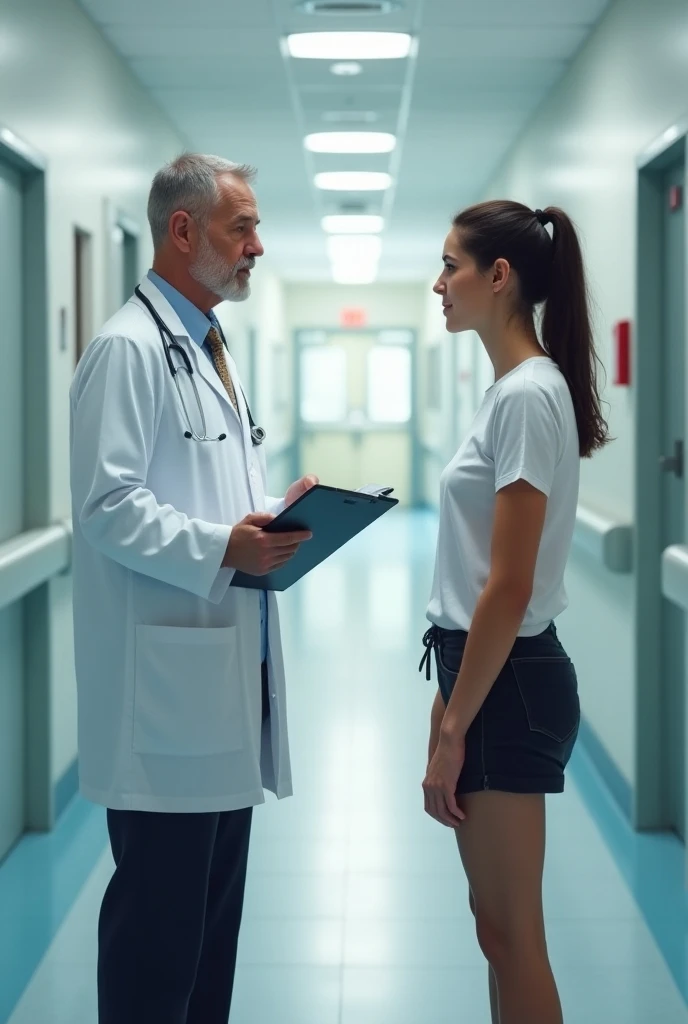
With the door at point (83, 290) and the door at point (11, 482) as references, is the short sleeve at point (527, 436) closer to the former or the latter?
the door at point (11, 482)

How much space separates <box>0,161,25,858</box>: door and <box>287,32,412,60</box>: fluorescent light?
5.54ft

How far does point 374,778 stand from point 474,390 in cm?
599

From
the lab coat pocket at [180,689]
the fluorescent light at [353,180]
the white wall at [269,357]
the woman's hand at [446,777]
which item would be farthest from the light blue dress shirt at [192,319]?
the white wall at [269,357]

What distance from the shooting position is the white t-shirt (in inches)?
69.7

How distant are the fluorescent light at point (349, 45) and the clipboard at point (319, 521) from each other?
131 inches

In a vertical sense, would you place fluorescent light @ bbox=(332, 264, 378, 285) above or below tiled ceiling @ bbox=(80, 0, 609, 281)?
above

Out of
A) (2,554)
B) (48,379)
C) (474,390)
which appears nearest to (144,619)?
(2,554)

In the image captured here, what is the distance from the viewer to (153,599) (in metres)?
1.95

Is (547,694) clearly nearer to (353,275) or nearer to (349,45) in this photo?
(349,45)

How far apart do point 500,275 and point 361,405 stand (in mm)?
14762

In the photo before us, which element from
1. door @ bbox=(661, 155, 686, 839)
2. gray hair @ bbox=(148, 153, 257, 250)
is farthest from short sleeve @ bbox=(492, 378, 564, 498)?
door @ bbox=(661, 155, 686, 839)

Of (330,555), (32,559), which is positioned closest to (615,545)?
(330,555)

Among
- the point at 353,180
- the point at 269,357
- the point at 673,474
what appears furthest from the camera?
the point at 269,357

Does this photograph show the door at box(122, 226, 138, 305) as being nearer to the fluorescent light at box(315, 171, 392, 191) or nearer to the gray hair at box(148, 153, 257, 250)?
the fluorescent light at box(315, 171, 392, 191)
